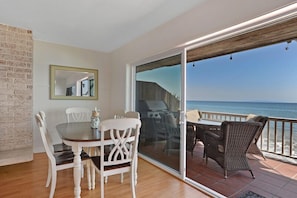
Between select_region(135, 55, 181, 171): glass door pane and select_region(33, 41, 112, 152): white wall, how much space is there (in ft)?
4.36

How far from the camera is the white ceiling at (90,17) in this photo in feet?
7.07

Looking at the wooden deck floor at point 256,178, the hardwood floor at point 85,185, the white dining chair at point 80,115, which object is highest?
the white dining chair at point 80,115

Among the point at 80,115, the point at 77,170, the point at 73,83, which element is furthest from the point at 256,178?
the point at 73,83

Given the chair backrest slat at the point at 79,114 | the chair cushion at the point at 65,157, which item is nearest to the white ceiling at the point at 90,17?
the chair backrest slat at the point at 79,114

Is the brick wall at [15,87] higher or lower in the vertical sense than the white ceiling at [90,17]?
lower

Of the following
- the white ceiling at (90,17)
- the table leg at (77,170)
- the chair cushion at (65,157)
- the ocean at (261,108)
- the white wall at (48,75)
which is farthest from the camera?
the ocean at (261,108)

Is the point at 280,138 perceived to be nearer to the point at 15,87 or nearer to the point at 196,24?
the point at 196,24

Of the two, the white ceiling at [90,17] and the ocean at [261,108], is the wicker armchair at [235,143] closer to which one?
the white ceiling at [90,17]

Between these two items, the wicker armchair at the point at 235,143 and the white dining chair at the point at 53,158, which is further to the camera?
the wicker armchair at the point at 235,143

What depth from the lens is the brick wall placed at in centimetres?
297

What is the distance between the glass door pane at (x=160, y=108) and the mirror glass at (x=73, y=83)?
4.49 feet

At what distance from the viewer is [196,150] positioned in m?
3.97

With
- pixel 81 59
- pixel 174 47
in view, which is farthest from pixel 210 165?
pixel 81 59

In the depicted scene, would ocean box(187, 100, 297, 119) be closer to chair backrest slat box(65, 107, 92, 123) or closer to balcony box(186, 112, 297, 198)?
balcony box(186, 112, 297, 198)
